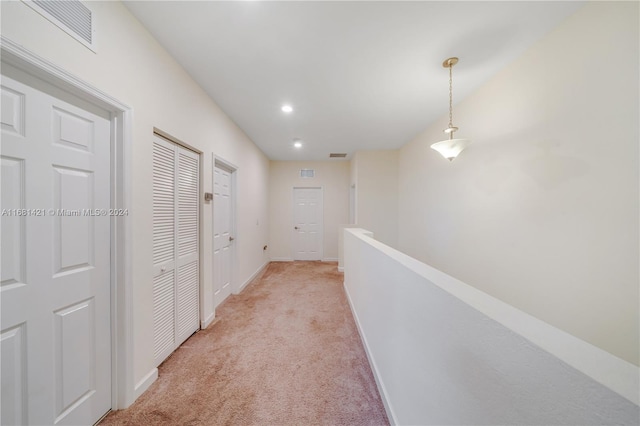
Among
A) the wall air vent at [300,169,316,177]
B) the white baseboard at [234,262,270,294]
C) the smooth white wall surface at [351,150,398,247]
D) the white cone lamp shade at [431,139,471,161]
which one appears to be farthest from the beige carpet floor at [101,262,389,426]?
the wall air vent at [300,169,316,177]

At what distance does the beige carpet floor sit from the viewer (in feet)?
4.62

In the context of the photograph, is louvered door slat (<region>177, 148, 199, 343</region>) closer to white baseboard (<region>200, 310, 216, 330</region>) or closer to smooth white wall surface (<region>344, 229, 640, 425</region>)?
white baseboard (<region>200, 310, 216, 330</region>)

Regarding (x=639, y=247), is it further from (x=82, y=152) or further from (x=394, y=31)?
(x=82, y=152)

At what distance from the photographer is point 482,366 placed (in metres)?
0.60

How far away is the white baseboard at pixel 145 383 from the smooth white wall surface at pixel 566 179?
302 centimetres

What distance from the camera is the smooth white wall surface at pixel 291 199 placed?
18.6 ft

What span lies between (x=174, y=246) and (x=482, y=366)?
225 centimetres

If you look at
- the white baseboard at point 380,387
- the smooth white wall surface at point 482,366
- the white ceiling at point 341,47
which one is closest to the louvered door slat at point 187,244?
the white ceiling at point 341,47

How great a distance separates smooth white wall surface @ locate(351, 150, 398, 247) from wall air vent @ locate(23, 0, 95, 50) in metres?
4.15

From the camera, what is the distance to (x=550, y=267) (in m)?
1.65

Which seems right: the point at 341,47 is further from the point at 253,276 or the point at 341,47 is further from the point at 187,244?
the point at 253,276

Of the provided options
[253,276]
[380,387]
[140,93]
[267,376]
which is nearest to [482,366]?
[380,387]

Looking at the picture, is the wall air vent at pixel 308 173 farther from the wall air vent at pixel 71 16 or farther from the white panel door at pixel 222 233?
the wall air vent at pixel 71 16

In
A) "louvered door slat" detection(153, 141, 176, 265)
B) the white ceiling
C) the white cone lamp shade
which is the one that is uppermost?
the white ceiling
